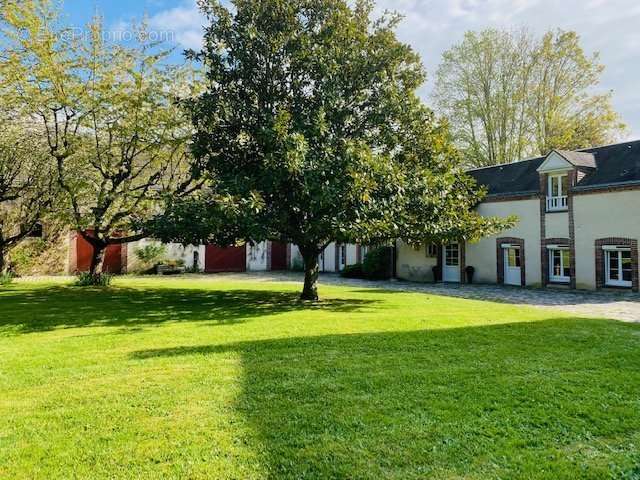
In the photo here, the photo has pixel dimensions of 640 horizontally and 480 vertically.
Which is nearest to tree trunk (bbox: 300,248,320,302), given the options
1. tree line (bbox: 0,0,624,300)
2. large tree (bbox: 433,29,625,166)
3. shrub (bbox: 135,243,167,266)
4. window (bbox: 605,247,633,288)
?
tree line (bbox: 0,0,624,300)

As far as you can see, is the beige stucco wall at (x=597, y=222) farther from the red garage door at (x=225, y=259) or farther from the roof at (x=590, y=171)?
the red garage door at (x=225, y=259)

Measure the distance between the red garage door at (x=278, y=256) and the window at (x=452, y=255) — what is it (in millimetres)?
12117

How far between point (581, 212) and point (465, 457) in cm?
1718

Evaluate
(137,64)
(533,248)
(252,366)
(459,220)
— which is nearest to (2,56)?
(137,64)

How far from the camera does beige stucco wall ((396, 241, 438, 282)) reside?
2350cm

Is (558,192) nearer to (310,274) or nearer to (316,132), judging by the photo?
(310,274)

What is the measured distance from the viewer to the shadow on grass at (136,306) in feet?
31.0

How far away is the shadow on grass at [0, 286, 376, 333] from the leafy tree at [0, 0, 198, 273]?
85.5 inches

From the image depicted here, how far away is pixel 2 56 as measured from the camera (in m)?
11.0

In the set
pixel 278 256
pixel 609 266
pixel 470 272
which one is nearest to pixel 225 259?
pixel 278 256

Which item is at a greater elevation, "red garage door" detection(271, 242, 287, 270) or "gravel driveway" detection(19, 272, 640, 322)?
"red garage door" detection(271, 242, 287, 270)

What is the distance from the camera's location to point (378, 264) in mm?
24188

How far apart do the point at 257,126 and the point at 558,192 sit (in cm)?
1344

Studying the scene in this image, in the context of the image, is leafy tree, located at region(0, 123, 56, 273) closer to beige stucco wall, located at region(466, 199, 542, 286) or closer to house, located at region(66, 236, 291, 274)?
house, located at region(66, 236, 291, 274)
